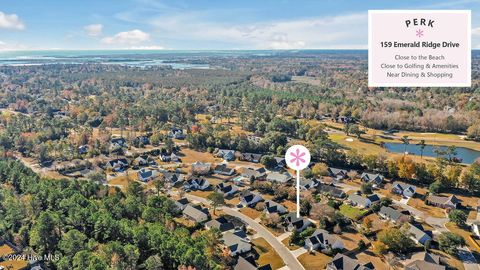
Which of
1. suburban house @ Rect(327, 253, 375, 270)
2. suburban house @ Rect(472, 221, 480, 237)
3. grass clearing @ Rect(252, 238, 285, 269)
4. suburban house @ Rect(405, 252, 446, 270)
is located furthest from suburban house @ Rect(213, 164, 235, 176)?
suburban house @ Rect(472, 221, 480, 237)

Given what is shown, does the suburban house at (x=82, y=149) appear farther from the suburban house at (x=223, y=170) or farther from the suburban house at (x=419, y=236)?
the suburban house at (x=419, y=236)

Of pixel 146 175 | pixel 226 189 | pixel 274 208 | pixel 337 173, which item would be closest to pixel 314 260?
pixel 274 208

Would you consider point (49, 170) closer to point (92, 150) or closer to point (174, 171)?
point (92, 150)

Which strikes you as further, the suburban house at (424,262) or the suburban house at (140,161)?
the suburban house at (140,161)

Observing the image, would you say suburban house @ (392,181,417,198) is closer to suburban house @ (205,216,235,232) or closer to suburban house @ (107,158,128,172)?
suburban house @ (205,216,235,232)

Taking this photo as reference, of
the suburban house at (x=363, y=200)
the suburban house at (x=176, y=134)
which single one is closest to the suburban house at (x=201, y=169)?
the suburban house at (x=176, y=134)

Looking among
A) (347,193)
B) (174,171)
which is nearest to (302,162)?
(347,193)

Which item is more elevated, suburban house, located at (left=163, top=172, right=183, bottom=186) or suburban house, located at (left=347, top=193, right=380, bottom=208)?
suburban house, located at (left=163, top=172, right=183, bottom=186)
